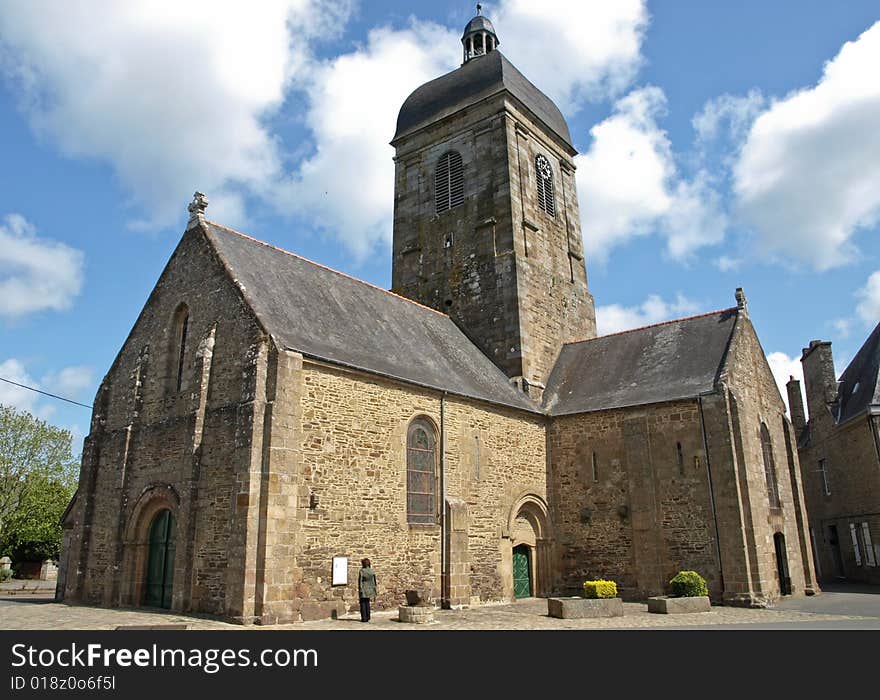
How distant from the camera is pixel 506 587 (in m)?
16.8

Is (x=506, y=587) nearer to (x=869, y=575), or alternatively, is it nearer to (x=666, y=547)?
(x=666, y=547)

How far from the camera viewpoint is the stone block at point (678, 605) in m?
13.6

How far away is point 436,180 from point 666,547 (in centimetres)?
1531

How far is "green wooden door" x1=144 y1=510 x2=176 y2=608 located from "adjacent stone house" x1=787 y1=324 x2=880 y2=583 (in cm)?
2085

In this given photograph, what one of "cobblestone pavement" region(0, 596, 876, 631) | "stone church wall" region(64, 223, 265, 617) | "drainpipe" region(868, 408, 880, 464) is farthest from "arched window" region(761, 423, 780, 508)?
"stone church wall" region(64, 223, 265, 617)

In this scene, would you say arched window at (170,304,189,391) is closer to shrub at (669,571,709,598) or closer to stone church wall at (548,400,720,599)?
stone church wall at (548,400,720,599)

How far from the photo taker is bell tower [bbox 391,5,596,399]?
22031 millimetres

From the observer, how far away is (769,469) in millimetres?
18609

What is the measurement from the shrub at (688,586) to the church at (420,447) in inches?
65.5

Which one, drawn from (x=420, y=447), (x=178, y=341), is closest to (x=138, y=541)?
(x=178, y=341)

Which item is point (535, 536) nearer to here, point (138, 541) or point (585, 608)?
point (585, 608)

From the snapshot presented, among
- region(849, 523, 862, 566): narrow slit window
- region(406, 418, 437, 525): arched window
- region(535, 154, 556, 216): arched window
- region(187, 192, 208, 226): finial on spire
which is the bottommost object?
region(849, 523, 862, 566): narrow slit window

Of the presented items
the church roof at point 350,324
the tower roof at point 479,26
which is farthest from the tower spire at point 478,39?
the church roof at point 350,324
